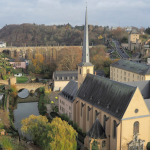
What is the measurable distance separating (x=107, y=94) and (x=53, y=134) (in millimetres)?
9437

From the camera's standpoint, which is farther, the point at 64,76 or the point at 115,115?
the point at 64,76

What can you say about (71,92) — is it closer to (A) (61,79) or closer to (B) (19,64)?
(A) (61,79)

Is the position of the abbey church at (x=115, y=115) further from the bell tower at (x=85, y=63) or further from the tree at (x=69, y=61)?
the tree at (x=69, y=61)

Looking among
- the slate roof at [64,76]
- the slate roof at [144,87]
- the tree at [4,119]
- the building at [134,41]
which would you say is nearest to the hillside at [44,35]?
the building at [134,41]

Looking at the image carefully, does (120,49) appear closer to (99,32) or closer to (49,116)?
(99,32)

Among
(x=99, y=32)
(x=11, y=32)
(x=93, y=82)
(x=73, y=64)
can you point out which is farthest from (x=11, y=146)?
(x=11, y=32)

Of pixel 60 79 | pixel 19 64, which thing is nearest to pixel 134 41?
pixel 19 64

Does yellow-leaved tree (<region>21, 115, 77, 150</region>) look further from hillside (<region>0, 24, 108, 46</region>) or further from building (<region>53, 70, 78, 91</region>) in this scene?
hillside (<region>0, 24, 108, 46</region>)

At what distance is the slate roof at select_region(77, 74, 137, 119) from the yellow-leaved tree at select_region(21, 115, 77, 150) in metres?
5.68

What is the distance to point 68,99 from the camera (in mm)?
40781

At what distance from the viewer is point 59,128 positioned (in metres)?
25.7

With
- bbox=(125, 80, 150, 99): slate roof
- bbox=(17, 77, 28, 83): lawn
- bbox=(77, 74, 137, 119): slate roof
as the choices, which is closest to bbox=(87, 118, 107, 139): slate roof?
bbox=(77, 74, 137, 119): slate roof

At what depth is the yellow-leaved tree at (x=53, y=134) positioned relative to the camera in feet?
81.9

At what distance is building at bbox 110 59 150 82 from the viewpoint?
52.0 metres
